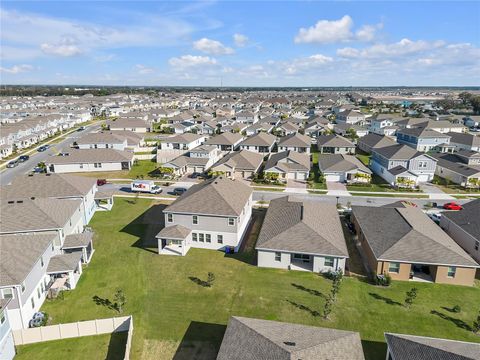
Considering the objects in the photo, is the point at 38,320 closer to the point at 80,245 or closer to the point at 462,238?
the point at 80,245

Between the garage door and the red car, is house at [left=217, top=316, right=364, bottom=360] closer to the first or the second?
the red car

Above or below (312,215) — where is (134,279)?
below

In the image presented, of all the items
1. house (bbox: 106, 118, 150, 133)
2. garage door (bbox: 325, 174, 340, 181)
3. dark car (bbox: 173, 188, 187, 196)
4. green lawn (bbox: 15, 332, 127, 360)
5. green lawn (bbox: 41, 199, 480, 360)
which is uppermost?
house (bbox: 106, 118, 150, 133)

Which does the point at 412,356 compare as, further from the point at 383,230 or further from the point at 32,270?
the point at 32,270

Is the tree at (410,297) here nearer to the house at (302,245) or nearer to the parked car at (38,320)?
the house at (302,245)

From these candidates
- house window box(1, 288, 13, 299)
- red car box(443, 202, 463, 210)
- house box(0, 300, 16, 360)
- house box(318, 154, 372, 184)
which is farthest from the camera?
house box(318, 154, 372, 184)

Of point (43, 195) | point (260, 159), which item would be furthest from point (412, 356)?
point (260, 159)

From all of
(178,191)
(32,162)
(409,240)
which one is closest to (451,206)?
(409,240)

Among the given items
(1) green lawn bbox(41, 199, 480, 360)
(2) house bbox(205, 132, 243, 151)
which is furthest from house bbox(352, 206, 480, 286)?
(2) house bbox(205, 132, 243, 151)
